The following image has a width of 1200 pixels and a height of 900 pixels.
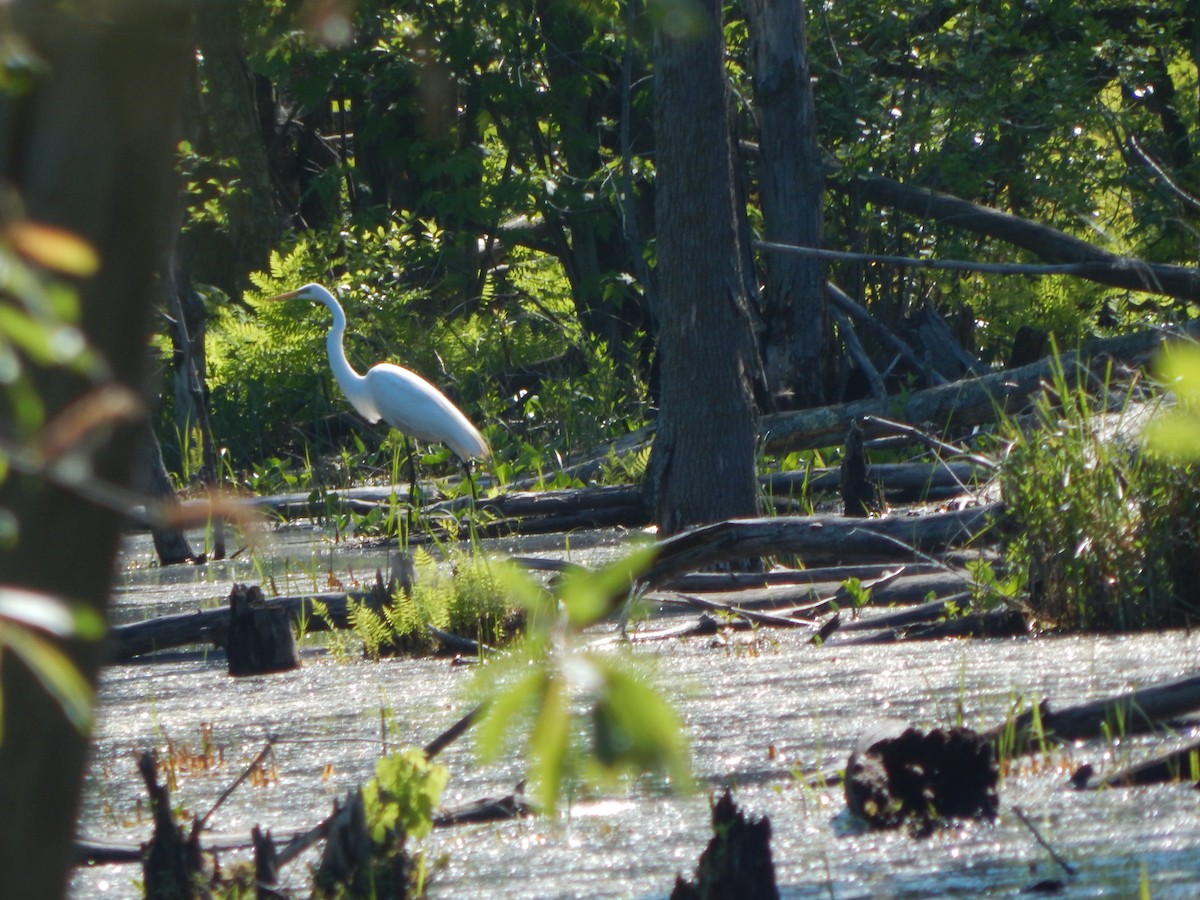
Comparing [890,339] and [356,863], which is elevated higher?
[890,339]

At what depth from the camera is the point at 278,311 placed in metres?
14.7

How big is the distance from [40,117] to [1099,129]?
1297 cm

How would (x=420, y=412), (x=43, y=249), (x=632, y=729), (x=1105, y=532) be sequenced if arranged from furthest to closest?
(x=420, y=412)
(x=1105, y=532)
(x=632, y=729)
(x=43, y=249)

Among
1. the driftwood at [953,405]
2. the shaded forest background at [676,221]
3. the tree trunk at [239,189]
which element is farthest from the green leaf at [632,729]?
the tree trunk at [239,189]

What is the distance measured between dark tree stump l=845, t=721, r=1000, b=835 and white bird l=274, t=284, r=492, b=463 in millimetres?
8389

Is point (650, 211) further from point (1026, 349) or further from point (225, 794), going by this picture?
point (225, 794)

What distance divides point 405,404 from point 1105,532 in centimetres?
740

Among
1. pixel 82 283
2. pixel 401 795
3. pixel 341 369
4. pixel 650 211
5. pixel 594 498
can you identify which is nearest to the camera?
pixel 82 283

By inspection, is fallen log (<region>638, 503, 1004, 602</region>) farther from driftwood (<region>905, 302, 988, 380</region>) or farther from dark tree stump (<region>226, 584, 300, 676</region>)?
driftwood (<region>905, 302, 988, 380</region>)

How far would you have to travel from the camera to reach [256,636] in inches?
222

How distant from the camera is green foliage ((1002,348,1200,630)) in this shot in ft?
17.0

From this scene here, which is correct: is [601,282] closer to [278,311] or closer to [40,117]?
[278,311]

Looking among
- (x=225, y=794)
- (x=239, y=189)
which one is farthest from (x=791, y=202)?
(x=225, y=794)

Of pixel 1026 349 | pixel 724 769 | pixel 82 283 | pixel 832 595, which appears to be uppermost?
pixel 1026 349
